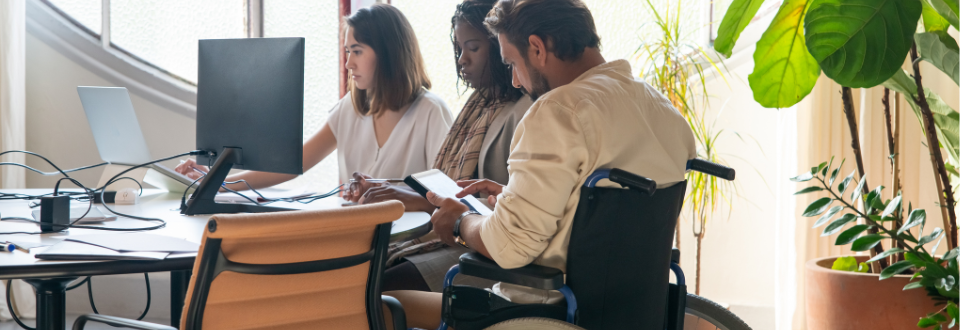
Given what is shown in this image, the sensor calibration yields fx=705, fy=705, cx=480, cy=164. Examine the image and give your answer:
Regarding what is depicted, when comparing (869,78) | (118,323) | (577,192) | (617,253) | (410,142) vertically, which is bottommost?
(118,323)

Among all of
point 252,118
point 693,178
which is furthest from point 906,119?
point 252,118

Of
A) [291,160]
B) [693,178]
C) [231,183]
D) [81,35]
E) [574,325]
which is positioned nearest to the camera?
[574,325]

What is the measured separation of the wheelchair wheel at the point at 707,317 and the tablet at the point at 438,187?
1.55 ft

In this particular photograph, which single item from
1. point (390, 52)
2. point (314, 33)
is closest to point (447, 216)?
point (390, 52)

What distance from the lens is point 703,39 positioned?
2.78 meters

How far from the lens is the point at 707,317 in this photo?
57.0 inches

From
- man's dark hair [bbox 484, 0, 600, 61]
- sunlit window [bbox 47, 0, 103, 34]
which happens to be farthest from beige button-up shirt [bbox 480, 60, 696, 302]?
sunlit window [bbox 47, 0, 103, 34]

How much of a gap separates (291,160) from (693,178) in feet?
4.76

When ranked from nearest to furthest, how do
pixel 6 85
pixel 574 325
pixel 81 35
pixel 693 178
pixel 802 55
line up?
pixel 574 325
pixel 802 55
pixel 693 178
pixel 6 85
pixel 81 35

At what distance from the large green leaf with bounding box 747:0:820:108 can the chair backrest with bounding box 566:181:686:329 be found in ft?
2.08

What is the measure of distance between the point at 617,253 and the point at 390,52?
1.37 meters

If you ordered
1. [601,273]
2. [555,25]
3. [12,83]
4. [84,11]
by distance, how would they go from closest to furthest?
[601,273]
[555,25]
[12,83]
[84,11]

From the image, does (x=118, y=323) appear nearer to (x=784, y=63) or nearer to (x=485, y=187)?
(x=485, y=187)

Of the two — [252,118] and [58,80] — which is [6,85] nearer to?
[58,80]
